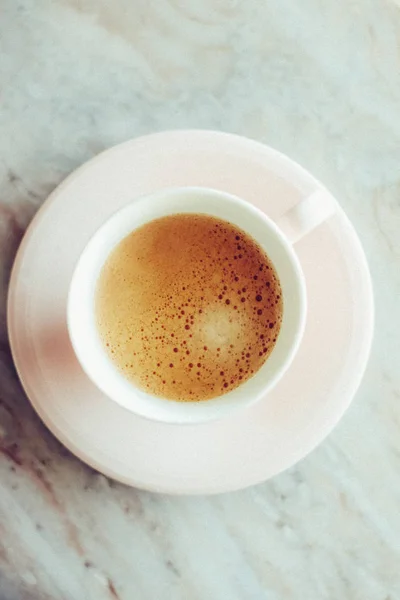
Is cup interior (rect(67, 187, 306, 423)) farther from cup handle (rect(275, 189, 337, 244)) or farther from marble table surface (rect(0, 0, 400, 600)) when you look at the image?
marble table surface (rect(0, 0, 400, 600))

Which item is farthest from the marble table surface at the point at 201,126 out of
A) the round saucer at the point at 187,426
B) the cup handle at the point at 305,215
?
the cup handle at the point at 305,215

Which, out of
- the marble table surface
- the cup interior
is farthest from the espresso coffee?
the marble table surface

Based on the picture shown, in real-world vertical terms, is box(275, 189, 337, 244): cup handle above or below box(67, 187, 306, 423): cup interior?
above

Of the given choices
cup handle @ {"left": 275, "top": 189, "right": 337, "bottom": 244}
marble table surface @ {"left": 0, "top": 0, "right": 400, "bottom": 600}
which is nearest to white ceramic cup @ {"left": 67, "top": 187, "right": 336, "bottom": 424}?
cup handle @ {"left": 275, "top": 189, "right": 337, "bottom": 244}

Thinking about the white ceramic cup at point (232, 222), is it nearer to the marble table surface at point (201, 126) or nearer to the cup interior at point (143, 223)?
the cup interior at point (143, 223)

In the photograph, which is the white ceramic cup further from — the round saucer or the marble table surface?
the marble table surface

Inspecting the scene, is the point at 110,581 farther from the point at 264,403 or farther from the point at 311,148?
the point at 311,148

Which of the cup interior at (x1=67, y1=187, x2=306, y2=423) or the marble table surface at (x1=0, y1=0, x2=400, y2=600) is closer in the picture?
the cup interior at (x1=67, y1=187, x2=306, y2=423)
